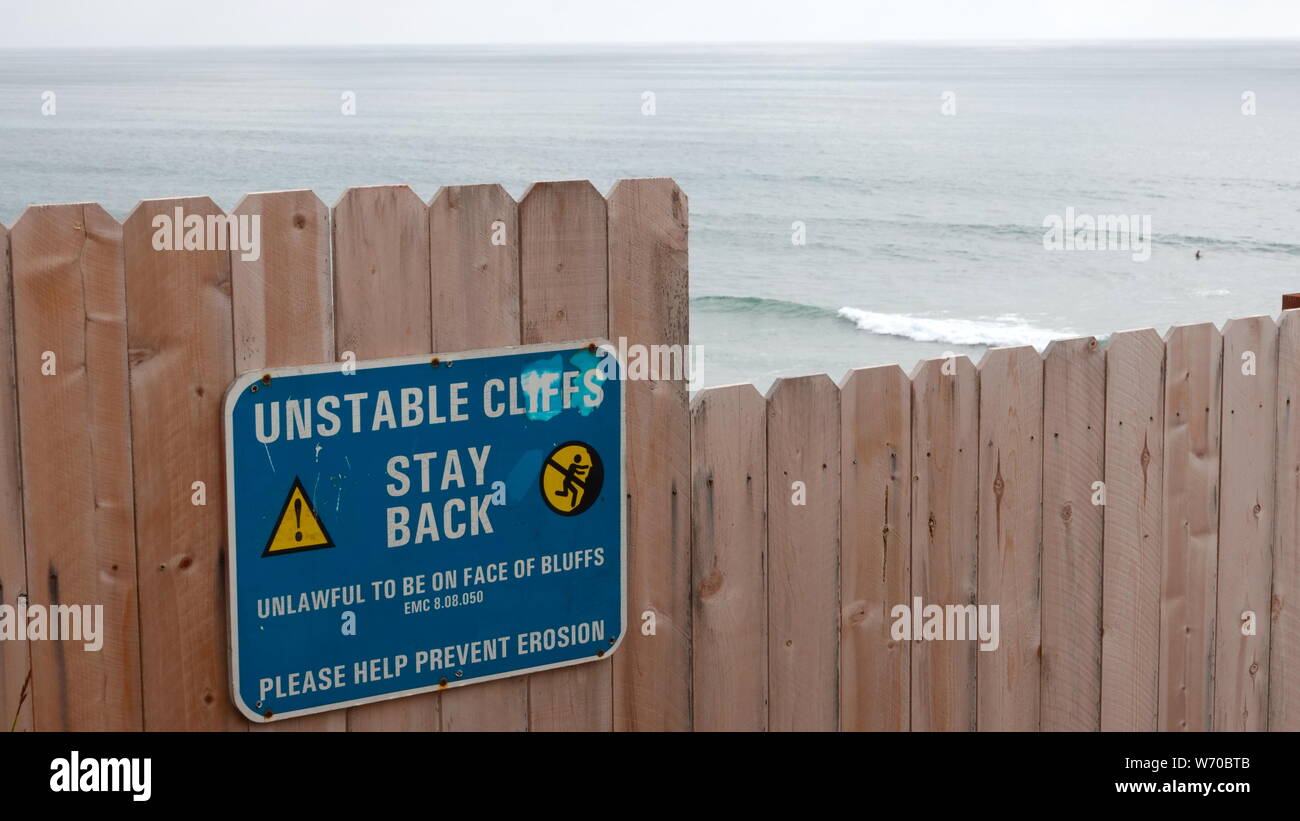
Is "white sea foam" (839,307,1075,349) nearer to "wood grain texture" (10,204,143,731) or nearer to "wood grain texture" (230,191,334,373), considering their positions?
"wood grain texture" (230,191,334,373)

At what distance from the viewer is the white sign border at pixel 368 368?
95.1 inches

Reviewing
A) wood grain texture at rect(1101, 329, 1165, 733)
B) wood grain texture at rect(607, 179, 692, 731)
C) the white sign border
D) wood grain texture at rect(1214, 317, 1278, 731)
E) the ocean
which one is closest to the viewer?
the white sign border

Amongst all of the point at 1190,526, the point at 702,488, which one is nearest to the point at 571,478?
the point at 702,488

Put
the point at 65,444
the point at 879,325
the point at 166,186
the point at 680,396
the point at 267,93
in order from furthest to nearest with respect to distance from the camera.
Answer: the point at 267,93, the point at 166,186, the point at 879,325, the point at 680,396, the point at 65,444

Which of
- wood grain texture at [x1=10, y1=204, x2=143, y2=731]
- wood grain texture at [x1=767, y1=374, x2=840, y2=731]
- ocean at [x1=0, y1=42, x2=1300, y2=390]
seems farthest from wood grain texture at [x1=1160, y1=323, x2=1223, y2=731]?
ocean at [x1=0, y1=42, x2=1300, y2=390]

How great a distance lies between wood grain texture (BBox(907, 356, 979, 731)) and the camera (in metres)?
3.08

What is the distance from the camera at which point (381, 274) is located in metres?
2.55

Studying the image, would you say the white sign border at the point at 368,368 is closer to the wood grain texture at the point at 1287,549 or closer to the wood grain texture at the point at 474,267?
the wood grain texture at the point at 474,267

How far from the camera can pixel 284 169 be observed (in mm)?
61375

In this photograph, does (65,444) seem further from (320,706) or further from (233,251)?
(320,706)

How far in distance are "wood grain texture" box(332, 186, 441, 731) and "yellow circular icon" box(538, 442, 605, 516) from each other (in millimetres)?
320

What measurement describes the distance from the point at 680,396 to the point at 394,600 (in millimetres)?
676

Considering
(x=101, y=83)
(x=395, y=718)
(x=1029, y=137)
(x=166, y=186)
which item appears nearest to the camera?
(x=395, y=718)

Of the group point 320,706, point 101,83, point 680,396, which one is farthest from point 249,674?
point 101,83
